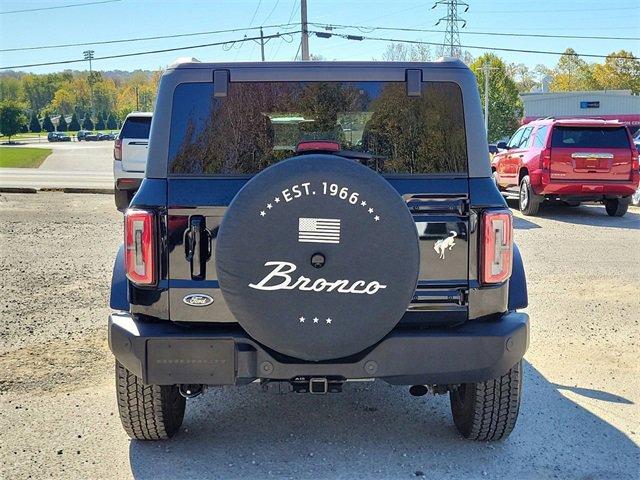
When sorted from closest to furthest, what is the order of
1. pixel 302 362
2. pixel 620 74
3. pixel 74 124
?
pixel 302 362, pixel 620 74, pixel 74 124

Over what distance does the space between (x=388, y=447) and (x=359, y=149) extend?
1594mm

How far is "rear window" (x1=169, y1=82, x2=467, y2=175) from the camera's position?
11.7 ft

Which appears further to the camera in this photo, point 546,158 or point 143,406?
point 546,158

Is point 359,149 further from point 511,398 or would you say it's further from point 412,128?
point 511,398

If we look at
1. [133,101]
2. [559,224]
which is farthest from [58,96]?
[559,224]

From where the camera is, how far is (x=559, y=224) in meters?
13.0

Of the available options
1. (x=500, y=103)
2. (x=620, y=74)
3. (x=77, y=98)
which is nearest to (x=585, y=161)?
(x=500, y=103)

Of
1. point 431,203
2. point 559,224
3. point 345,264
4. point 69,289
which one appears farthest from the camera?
point 559,224

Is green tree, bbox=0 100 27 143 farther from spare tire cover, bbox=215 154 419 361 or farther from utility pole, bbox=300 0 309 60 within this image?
spare tire cover, bbox=215 154 419 361

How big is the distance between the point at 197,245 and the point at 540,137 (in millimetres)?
11742

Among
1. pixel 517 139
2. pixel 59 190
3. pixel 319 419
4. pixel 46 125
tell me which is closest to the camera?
pixel 319 419

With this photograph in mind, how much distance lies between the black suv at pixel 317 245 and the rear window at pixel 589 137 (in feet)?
34.0

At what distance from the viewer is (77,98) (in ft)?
502

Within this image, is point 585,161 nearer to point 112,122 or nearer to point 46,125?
point 112,122
